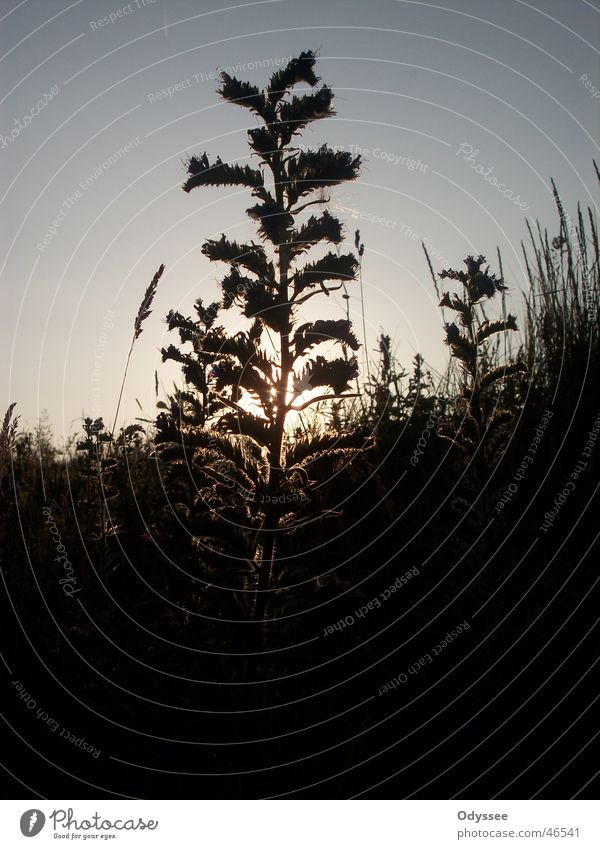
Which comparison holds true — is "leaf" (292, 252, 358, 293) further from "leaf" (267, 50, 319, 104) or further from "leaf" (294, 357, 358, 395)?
"leaf" (267, 50, 319, 104)

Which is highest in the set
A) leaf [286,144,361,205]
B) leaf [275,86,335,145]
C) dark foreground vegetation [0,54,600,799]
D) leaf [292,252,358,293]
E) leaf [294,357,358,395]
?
leaf [275,86,335,145]

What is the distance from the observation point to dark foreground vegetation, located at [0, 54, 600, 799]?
4.46m

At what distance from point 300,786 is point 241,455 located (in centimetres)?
190

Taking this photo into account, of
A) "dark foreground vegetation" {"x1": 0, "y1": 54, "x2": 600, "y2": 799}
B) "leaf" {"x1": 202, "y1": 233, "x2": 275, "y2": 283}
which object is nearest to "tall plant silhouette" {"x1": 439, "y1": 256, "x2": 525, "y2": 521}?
"dark foreground vegetation" {"x1": 0, "y1": 54, "x2": 600, "y2": 799}

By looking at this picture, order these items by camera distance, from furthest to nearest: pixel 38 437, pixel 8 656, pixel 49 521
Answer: pixel 38 437
pixel 49 521
pixel 8 656

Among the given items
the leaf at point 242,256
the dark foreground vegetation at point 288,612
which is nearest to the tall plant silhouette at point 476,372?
the dark foreground vegetation at point 288,612

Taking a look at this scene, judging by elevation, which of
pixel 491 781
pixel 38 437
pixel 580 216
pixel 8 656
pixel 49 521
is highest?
pixel 580 216

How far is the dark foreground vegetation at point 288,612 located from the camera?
176 inches

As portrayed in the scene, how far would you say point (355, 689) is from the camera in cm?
498

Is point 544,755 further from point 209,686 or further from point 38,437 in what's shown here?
point 38,437

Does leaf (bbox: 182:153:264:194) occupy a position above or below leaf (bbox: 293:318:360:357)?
A: above

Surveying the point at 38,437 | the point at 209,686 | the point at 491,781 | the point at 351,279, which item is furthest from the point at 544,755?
the point at 38,437

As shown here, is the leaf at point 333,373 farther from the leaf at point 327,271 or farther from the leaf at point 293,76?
the leaf at point 293,76

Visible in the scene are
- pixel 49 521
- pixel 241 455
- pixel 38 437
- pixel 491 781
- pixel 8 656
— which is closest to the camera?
pixel 491 781
